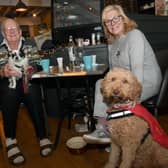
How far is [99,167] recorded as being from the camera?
2.30 meters

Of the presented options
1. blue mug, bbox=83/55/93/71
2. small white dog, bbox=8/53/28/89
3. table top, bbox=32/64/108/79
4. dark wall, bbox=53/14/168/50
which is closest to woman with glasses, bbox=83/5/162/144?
table top, bbox=32/64/108/79

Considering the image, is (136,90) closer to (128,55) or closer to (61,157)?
(128,55)

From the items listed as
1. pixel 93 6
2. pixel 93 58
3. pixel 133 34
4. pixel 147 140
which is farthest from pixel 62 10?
pixel 147 140

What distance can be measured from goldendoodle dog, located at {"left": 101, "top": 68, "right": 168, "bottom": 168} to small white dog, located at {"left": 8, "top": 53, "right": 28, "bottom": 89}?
84 cm

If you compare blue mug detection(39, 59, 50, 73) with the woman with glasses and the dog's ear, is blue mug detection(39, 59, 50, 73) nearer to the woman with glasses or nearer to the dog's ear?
the woman with glasses

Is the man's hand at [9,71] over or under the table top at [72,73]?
over

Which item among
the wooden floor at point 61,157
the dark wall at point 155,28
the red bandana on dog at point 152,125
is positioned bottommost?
the wooden floor at point 61,157

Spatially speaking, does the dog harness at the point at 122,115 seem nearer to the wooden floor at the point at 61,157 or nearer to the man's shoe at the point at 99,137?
the man's shoe at the point at 99,137

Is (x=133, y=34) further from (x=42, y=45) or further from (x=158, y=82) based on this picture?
(x=42, y=45)

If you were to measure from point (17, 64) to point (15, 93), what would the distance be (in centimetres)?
26

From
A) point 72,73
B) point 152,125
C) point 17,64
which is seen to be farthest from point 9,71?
point 152,125

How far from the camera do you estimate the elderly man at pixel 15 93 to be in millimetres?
2475

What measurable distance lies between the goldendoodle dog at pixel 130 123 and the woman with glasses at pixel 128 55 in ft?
0.83

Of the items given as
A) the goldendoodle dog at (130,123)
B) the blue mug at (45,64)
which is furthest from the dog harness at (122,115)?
the blue mug at (45,64)
